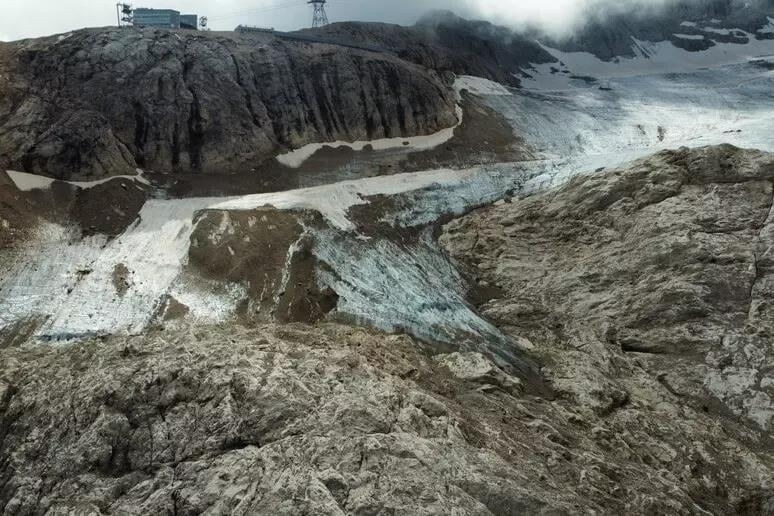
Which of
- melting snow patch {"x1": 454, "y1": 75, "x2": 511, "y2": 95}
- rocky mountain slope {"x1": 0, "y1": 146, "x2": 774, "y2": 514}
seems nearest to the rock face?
melting snow patch {"x1": 454, "y1": 75, "x2": 511, "y2": 95}

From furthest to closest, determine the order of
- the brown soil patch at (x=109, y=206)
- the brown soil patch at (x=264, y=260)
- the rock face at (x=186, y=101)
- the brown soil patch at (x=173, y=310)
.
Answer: the rock face at (x=186, y=101), the brown soil patch at (x=109, y=206), the brown soil patch at (x=264, y=260), the brown soil patch at (x=173, y=310)

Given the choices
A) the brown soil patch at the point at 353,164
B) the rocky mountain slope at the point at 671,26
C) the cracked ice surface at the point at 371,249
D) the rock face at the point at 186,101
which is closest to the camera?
the cracked ice surface at the point at 371,249

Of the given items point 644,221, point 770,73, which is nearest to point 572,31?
point 770,73

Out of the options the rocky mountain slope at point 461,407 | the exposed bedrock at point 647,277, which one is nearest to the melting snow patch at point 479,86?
the exposed bedrock at point 647,277

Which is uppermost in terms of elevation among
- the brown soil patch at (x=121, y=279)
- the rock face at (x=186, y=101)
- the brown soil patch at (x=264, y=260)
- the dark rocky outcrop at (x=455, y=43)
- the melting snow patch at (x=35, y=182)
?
the dark rocky outcrop at (x=455, y=43)

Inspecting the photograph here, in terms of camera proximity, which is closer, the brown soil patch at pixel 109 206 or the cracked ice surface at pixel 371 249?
the cracked ice surface at pixel 371 249

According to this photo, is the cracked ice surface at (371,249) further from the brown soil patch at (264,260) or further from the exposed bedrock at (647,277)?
the exposed bedrock at (647,277)

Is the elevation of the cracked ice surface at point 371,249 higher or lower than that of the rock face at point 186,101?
lower

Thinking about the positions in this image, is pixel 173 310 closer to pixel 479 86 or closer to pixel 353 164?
pixel 353 164
